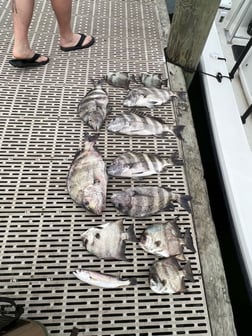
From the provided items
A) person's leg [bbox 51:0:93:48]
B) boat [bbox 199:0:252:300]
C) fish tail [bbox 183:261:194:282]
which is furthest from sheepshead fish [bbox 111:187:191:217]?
person's leg [bbox 51:0:93:48]

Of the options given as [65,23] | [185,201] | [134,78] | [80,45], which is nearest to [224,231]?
[185,201]

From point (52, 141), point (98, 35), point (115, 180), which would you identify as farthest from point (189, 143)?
point (98, 35)

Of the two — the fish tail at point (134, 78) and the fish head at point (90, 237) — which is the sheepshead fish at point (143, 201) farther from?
the fish tail at point (134, 78)

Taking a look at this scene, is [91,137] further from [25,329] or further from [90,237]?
[25,329]

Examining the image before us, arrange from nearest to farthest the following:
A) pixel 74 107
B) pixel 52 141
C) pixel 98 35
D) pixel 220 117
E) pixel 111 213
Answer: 1. pixel 111 213
2. pixel 52 141
3. pixel 74 107
4. pixel 220 117
5. pixel 98 35

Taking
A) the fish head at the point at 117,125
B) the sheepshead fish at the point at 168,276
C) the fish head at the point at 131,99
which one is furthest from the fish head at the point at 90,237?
the fish head at the point at 131,99

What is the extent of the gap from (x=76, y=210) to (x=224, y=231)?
1.92m

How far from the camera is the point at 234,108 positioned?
319 cm

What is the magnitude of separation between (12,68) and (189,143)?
7.16 ft

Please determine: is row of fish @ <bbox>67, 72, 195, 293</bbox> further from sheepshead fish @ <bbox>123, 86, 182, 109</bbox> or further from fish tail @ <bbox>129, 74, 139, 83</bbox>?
fish tail @ <bbox>129, 74, 139, 83</bbox>

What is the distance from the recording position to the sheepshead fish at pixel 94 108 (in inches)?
106

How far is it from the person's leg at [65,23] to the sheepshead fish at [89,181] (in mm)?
1600

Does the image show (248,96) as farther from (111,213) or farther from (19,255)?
(19,255)

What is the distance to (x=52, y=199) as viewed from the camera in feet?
7.38
